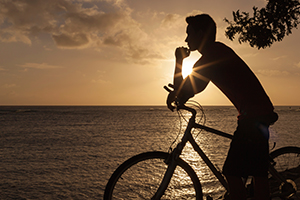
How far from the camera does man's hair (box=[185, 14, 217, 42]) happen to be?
2234mm

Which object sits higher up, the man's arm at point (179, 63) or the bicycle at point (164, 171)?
the man's arm at point (179, 63)

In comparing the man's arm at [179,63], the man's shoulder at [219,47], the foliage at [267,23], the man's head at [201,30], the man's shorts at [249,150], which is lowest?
the man's shorts at [249,150]

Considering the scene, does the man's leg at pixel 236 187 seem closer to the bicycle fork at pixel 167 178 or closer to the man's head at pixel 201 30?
the bicycle fork at pixel 167 178

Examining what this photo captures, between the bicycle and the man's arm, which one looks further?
the bicycle

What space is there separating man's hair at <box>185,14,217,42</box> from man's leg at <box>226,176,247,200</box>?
4.28ft

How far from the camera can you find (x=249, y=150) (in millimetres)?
2225

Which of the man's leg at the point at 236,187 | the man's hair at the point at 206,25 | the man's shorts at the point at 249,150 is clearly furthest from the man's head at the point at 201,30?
the man's leg at the point at 236,187

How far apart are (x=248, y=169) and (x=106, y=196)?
1.34 m

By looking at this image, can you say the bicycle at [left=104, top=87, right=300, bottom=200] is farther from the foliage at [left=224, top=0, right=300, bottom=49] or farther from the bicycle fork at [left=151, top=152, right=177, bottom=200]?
the foliage at [left=224, top=0, right=300, bottom=49]

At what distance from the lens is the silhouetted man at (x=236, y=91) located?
7.09 ft

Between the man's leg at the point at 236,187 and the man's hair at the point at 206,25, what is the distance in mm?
1303

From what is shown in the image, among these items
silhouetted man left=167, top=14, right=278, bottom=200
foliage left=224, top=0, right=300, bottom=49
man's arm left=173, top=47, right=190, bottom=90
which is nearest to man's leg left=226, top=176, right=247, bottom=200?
silhouetted man left=167, top=14, right=278, bottom=200

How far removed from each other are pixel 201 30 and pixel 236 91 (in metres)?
0.63

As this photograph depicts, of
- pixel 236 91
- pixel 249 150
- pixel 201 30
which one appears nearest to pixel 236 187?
pixel 249 150
